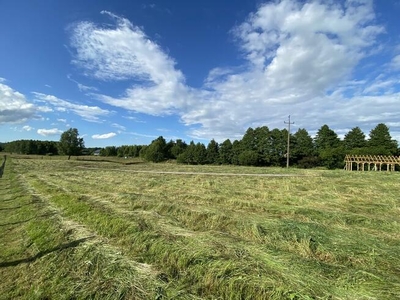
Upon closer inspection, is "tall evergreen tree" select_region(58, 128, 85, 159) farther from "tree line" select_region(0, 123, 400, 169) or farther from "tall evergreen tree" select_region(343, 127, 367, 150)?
"tall evergreen tree" select_region(343, 127, 367, 150)

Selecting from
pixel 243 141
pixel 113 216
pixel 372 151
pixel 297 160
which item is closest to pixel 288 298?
pixel 113 216

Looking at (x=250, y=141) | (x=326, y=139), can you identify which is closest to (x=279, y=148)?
(x=250, y=141)

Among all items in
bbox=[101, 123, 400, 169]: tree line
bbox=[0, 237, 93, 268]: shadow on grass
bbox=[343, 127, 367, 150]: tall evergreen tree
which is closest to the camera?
bbox=[0, 237, 93, 268]: shadow on grass

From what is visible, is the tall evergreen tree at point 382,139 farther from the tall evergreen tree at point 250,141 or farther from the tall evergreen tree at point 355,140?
the tall evergreen tree at point 250,141

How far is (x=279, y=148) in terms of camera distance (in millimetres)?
78438

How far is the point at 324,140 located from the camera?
75.0 metres

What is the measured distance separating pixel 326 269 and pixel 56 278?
4982mm

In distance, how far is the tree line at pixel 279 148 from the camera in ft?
214

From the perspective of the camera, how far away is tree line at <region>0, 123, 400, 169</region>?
65.2 metres

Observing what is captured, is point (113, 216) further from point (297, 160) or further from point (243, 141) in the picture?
point (243, 141)

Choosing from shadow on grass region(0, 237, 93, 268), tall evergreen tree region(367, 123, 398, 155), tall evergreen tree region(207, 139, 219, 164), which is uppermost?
tall evergreen tree region(367, 123, 398, 155)

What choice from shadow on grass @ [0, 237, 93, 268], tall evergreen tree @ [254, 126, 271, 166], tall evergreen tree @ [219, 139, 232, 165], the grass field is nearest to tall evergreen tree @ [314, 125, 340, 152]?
tall evergreen tree @ [254, 126, 271, 166]

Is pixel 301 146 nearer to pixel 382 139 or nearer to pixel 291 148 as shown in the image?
pixel 291 148

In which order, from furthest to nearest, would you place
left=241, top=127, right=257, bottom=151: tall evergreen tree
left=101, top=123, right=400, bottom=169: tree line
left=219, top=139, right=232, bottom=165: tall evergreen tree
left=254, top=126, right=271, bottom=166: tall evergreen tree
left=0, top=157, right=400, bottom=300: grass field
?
left=219, top=139, right=232, bottom=165: tall evergreen tree, left=241, top=127, right=257, bottom=151: tall evergreen tree, left=254, top=126, right=271, bottom=166: tall evergreen tree, left=101, top=123, right=400, bottom=169: tree line, left=0, top=157, right=400, bottom=300: grass field
